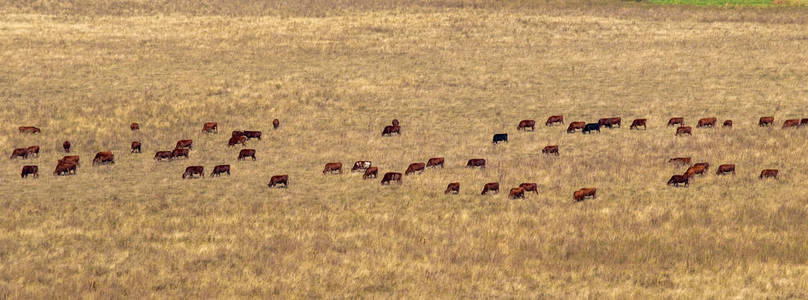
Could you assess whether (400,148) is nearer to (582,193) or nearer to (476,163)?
(476,163)

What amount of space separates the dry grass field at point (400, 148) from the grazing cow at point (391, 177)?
0.45 m

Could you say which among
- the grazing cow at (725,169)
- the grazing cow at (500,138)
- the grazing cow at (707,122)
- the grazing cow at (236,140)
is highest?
the grazing cow at (707,122)

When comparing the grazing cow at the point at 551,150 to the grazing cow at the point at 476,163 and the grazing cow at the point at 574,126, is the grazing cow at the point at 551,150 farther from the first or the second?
the grazing cow at the point at 574,126

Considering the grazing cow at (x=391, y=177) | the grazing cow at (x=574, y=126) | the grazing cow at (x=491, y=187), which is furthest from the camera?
the grazing cow at (x=574, y=126)

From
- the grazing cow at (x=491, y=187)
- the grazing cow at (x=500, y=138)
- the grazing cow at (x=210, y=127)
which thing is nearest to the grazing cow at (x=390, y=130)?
the grazing cow at (x=500, y=138)

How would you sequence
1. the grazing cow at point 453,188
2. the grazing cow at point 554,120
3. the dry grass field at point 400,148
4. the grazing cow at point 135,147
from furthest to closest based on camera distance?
the grazing cow at point 554,120 < the grazing cow at point 135,147 < the grazing cow at point 453,188 < the dry grass field at point 400,148

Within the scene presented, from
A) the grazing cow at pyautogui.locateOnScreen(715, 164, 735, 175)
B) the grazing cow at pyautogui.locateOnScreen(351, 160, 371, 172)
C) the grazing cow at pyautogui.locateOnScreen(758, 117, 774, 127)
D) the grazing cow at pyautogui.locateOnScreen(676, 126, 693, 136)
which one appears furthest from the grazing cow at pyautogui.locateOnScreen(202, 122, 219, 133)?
the grazing cow at pyautogui.locateOnScreen(758, 117, 774, 127)

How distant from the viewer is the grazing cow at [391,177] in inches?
1446

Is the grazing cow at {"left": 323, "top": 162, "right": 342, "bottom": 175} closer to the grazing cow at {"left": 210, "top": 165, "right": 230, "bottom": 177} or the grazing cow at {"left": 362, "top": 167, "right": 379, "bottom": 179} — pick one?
the grazing cow at {"left": 362, "top": 167, "right": 379, "bottom": 179}

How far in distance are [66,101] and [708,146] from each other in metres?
34.2

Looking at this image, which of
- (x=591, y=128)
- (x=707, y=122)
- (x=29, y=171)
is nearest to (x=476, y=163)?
(x=591, y=128)

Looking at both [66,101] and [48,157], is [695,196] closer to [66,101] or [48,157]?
[48,157]

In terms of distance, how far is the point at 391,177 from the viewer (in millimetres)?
36906

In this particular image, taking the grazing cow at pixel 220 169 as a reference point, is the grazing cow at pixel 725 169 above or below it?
above
